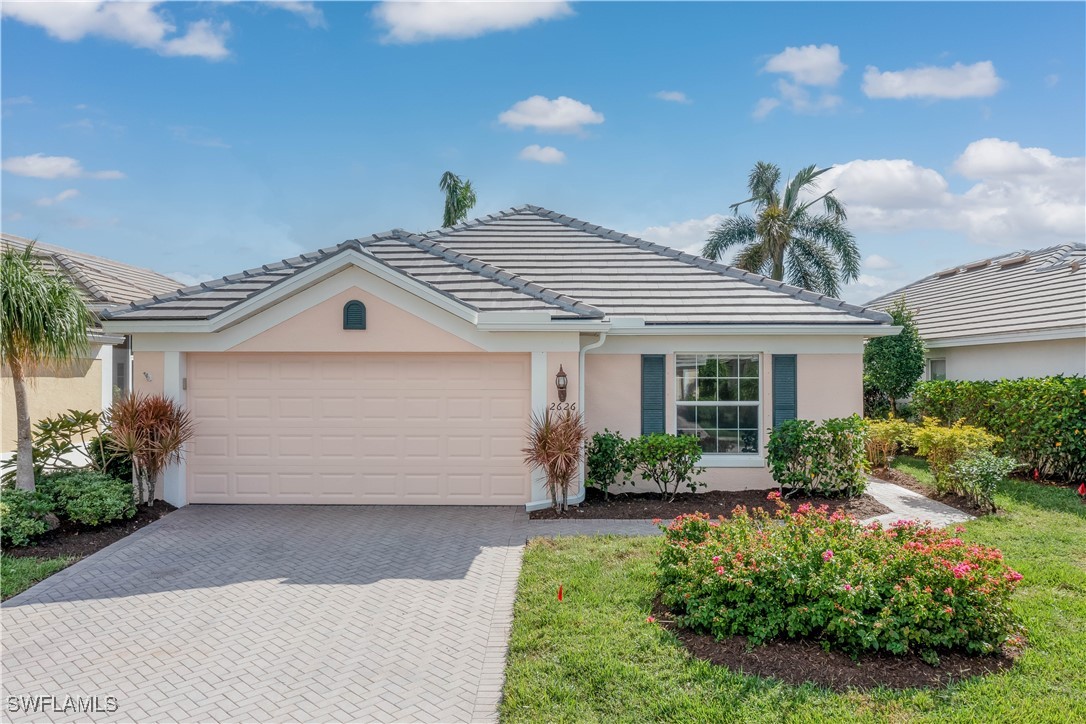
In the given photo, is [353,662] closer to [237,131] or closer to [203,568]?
[203,568]

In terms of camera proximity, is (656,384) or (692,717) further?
(656,384)

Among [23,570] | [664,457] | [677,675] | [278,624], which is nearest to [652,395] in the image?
[664,457]

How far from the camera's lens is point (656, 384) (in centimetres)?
1046

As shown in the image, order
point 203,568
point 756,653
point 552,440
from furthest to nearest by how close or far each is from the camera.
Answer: point 552,440, point 203,568, point 756,653

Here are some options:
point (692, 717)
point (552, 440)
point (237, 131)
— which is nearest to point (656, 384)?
point (552, 440)

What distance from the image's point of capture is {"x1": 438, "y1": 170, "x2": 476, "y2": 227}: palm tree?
28.3m

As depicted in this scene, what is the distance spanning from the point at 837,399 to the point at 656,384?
3.17 m

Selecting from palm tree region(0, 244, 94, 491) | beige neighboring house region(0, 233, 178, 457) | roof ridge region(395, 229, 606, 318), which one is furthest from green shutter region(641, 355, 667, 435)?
beige neighboring house region(0, 233, 178, 457)

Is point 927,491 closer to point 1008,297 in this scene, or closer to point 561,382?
point 561,382

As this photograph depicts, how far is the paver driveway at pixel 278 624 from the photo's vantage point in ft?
14.1

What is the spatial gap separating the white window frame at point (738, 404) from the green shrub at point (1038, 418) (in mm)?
4295

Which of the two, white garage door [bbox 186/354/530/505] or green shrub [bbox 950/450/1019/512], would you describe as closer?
green shrub [bbox 950/450/1019/512]

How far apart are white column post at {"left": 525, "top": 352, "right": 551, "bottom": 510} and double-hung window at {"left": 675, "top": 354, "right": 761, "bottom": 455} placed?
8.21 ft

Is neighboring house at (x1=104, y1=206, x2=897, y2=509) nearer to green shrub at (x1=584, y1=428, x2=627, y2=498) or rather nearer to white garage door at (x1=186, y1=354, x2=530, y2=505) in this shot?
white garage door at (x1=186, y1=354, x2=530, y2=505)
